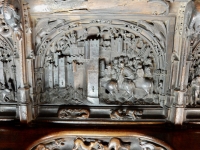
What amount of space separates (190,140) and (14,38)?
6.05 ft

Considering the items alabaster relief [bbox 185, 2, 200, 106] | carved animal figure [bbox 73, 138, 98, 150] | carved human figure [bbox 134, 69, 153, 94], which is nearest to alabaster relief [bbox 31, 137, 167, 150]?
carved animal figure [bbox 73, 138, 98, 150]

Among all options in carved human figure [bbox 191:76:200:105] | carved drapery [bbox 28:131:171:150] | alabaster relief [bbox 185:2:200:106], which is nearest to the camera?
alabaster relief [bbox 185:2:200:106]

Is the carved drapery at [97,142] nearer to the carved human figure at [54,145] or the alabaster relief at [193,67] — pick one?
→ the carved human figure at [54,145]

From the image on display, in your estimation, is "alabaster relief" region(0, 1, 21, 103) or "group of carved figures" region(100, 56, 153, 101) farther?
"group of carved figures" region(100, 56, 153, 101)

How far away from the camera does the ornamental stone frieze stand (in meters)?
2.24

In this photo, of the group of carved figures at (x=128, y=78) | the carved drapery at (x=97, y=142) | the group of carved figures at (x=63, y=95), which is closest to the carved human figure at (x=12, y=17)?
the group of carved figures at (x=63, y=95)

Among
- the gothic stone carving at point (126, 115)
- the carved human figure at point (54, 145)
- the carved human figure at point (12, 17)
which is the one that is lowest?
the carved human figure at point (54, 145)

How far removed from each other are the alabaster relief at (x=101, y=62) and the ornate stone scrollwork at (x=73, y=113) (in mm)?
85

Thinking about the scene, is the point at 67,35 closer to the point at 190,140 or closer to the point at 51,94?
the point at 51,94

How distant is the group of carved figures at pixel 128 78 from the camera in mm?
2436

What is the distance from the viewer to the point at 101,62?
2451mm

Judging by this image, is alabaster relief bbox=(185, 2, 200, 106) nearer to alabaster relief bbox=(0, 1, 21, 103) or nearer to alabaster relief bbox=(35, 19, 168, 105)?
alabaster relief bbox=(35, 19, 168, 105)

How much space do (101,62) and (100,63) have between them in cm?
1

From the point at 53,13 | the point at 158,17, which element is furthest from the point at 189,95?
the point at 53,13
